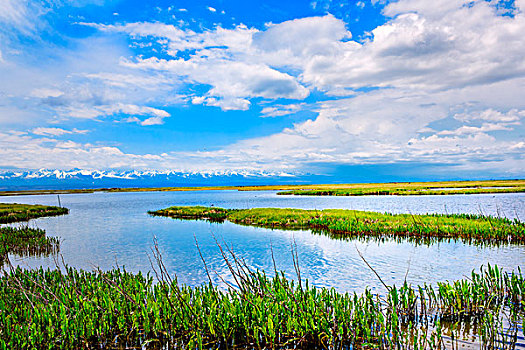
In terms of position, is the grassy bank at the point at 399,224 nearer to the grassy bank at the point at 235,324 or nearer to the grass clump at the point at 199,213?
the grass clump at the point at 199,213

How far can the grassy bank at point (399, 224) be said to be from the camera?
28062 millimetres

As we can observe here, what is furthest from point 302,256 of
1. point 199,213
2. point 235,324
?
point 199,213

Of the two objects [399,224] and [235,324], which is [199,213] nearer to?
[399,224]

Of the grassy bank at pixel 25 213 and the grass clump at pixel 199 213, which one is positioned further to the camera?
the grassy bank at pixel 25 213

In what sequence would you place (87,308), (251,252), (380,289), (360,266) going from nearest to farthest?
(87,308), (380,289), (360,266), (251,252)

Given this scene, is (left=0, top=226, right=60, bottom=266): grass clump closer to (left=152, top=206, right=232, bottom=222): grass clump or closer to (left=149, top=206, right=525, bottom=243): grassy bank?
(left=149, top=206, right=525, bottom=243): grassy bank

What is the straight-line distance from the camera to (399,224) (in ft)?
107

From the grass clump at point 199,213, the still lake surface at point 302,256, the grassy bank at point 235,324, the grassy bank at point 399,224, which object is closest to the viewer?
the grassy bank at point 235,324

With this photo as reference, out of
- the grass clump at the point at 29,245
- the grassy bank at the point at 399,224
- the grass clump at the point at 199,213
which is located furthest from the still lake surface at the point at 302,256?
the grass clump at the point at 199,213

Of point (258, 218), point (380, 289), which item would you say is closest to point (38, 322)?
point (380, 289)

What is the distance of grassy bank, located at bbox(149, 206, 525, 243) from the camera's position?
92.1 feet

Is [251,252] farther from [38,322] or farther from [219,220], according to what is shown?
[219,220]

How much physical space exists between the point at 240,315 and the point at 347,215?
30.9 m

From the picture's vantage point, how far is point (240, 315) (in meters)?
9.91
